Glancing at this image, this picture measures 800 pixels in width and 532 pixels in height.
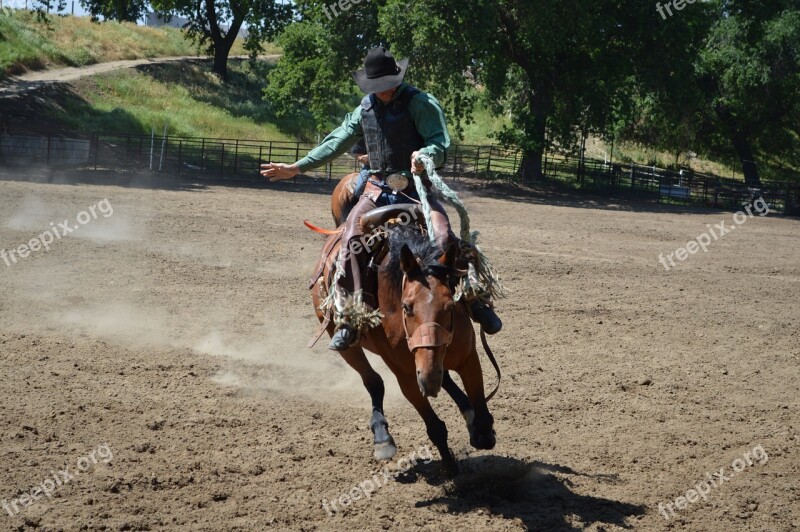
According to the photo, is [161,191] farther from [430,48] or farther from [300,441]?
[300,441]

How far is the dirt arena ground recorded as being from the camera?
16.1 ft

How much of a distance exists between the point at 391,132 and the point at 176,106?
34666 mm

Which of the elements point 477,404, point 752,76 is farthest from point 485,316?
point 752,76

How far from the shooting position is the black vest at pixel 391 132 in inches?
230

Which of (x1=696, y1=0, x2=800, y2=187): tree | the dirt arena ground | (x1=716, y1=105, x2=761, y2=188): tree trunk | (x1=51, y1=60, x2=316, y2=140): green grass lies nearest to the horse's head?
the dirt arena ground

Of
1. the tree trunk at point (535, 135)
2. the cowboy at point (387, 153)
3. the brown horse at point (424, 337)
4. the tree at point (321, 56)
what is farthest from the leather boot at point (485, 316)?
the tree trunk at point (535, 135)

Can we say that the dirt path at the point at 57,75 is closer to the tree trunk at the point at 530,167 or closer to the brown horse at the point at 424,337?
the tree trunk at the point at 530,167

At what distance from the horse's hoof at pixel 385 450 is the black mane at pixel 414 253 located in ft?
3.70

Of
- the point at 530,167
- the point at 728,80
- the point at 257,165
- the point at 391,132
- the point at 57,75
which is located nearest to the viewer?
the point at 391,132

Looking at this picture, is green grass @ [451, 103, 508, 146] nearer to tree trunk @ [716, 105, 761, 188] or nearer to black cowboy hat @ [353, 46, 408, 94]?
tree trunk @ [716, 105, 761, 188]

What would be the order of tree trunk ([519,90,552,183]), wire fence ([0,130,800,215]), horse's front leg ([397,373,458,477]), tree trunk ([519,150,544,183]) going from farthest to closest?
→ tree trunk ([519,150,544,183]), tree trunk ([519,90,552,183]), wire fence ([0,130,800,215]), horse's front leg ([397,373,458,477])

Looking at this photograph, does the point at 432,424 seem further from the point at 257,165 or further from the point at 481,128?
the point at 481,128

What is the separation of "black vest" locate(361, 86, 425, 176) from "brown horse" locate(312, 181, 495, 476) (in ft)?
1.59

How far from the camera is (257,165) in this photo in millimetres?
29594
